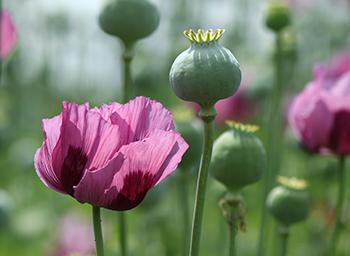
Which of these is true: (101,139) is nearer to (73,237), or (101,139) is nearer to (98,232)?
(98,232)

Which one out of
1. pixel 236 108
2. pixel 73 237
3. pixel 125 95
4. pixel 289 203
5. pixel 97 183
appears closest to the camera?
pixel 97 183

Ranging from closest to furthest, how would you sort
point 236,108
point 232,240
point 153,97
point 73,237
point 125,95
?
point 232,240 < point 125,95 < point 73,237 < point 236,108 < point 153,97

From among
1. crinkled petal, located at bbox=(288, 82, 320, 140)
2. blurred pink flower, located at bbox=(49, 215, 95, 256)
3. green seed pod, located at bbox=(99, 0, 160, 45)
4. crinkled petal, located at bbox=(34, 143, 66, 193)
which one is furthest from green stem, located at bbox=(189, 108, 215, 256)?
blurred pink flower, located at bbox=(49, 215, 95, 256)

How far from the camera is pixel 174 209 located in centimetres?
264

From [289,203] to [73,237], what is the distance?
3.37 ft

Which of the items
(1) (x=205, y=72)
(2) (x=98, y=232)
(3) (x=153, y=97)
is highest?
(1) (x=205, y=72)

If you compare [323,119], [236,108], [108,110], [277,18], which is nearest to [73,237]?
[236,108]

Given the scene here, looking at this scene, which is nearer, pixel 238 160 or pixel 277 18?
pixel 238 160

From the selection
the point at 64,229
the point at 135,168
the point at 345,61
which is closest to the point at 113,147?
the point at 135,168

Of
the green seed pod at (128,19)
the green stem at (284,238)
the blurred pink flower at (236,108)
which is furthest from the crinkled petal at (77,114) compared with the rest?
the blurred pink flower at (236,108)

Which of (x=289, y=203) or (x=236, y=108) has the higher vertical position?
(x=289, y=203)

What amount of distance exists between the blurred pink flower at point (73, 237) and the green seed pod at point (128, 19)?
0.92 m

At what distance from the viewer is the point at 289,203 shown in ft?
4.11

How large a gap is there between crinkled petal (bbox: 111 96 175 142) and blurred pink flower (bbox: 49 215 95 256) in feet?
3.92
